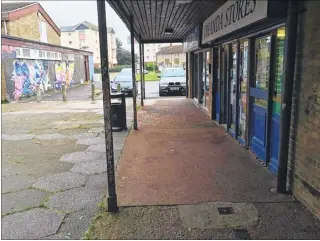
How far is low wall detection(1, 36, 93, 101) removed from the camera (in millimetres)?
16188

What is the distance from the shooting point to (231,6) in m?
5.27

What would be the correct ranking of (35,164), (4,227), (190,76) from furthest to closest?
(190,76) → (35,164) → (4,227)

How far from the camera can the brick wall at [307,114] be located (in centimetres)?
330

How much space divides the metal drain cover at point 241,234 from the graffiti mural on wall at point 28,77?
16.0 m

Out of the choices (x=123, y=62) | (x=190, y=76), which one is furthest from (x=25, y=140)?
(x=123, y=62)

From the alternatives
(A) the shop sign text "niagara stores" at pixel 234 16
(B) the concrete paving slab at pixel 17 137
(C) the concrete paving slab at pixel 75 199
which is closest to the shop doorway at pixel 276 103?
(A) the shop sign text "niagara stores" at pixel 234 16

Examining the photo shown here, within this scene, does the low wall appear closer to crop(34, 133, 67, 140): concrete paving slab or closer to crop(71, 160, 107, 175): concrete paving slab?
crop(34, 133, 67, 140): concrete paving slab

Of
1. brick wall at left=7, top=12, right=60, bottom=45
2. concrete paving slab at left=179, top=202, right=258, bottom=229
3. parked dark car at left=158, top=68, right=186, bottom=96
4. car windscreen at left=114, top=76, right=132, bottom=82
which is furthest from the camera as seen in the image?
brick wall at left=7, top=12, right=60, bottom=45

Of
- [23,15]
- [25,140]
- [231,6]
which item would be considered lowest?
[25,140]

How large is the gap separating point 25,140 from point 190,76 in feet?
29.1

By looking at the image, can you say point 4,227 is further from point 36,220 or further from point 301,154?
point 301,154

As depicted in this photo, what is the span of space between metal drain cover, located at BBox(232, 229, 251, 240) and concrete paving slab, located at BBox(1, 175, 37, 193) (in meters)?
2.89

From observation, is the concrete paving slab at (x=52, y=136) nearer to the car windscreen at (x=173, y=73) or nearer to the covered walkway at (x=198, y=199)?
the covered walkway at (x=198, y=199)

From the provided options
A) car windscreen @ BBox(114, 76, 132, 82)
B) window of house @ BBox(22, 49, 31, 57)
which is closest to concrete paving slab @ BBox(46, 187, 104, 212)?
window of house @ BBox(22, 49, 31, 57)
